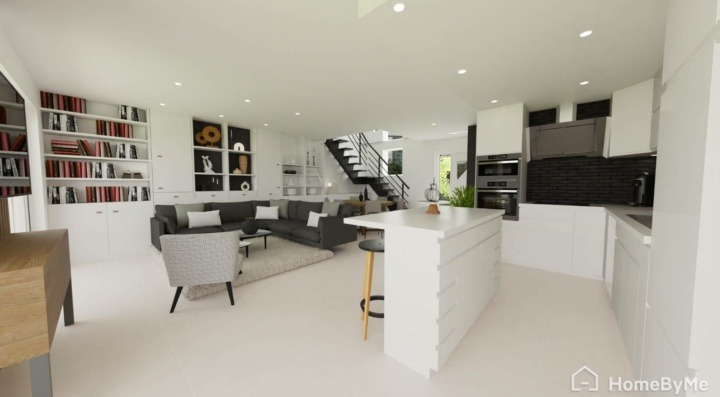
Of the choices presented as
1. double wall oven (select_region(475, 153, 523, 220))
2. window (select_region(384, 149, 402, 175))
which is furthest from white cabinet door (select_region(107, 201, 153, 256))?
window (select_region(384, 149, 402, 175))

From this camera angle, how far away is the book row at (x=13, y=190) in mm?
1736

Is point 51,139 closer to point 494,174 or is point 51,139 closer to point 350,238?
point 350,238

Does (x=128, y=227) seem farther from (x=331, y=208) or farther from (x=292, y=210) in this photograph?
(x=331, y=208)

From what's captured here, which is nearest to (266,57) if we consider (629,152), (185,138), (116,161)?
(185,138)

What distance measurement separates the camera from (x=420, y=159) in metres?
8.49

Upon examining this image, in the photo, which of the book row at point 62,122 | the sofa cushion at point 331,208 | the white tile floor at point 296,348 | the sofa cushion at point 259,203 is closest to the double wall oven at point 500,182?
the white tile floor at point 296,348

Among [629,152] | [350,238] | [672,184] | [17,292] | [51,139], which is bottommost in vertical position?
[350,238]

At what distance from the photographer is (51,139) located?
402cm

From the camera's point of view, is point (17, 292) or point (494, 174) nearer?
point (17, 292)

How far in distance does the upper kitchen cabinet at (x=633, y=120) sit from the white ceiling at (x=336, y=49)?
0.18 m

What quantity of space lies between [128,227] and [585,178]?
292 inches

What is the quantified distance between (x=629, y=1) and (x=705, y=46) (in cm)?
141

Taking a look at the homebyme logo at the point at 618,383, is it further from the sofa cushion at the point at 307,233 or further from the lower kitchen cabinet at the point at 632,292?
the sofa cushion at the point at 307,233

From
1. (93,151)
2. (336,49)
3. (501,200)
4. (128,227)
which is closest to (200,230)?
(128,227)
